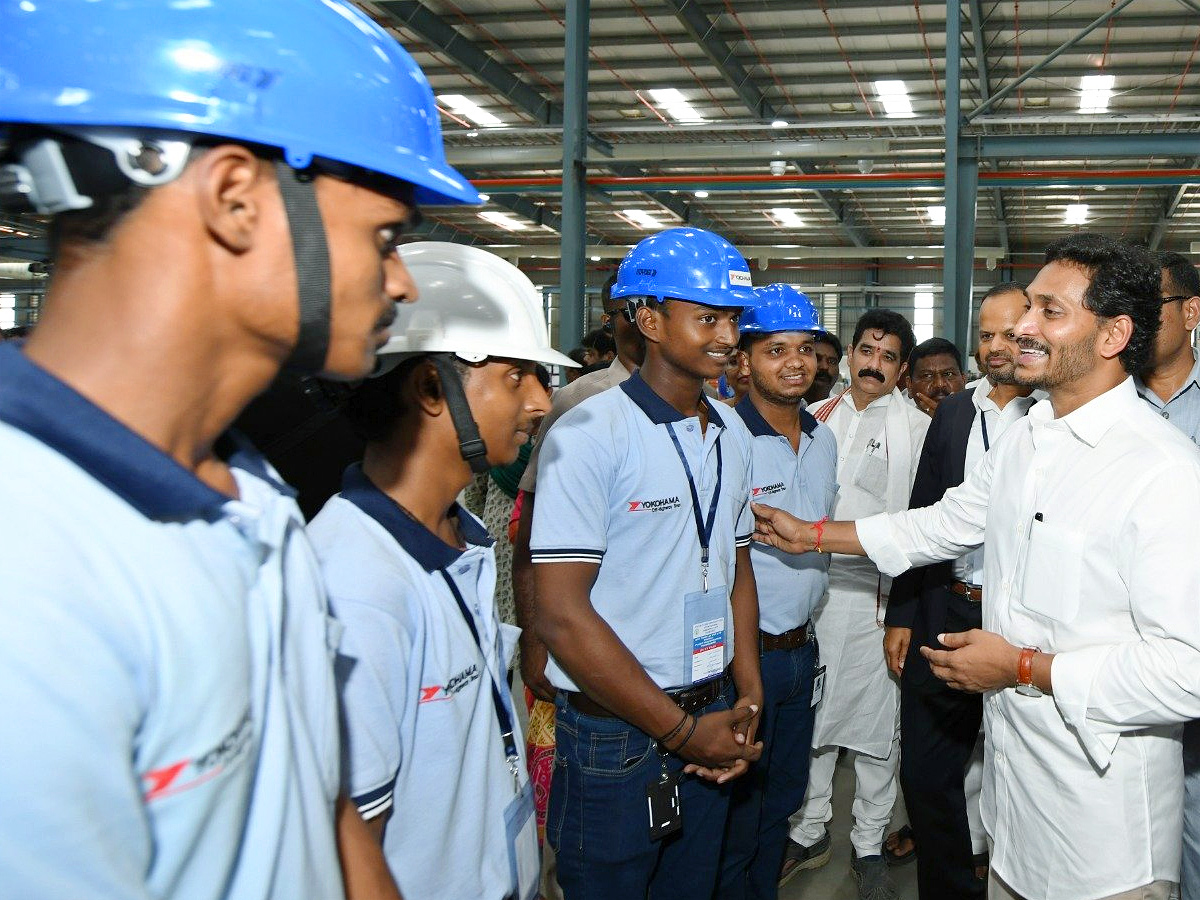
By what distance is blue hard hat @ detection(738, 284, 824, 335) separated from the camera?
11.6 ft

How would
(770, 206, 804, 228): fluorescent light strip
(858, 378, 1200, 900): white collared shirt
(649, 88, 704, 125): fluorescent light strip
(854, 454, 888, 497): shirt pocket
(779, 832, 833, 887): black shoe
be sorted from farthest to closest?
(770, 206, 804, 228): fluorescent light strip → (649, 88, 704, 125): fluorescent light strip → (854, 454, 888, 497): shirt pocket → (779, 832, 833, 887): black shoe → (858, 378, 1200, 900): white collared shirt

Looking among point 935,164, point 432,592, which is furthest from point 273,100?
point 935,164

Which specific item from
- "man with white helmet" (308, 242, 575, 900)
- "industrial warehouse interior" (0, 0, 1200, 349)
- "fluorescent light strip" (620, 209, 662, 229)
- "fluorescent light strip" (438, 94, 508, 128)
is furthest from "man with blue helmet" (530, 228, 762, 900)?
"fluorescent light strip" (620, 209, 662, 229)

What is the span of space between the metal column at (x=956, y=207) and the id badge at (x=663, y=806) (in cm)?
641

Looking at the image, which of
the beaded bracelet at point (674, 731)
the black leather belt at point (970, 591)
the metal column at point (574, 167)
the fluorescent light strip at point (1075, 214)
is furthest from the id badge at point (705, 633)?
the fluorescent light strip at point (1075, 214)

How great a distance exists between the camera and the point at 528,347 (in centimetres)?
176

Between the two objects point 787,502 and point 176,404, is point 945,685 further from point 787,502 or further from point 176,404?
point 176,404

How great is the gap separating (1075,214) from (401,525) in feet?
66.2

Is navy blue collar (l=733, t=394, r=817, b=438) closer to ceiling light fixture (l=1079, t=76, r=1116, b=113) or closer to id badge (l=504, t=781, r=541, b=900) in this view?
id badge (l=504, t=781, r=541, b=900)

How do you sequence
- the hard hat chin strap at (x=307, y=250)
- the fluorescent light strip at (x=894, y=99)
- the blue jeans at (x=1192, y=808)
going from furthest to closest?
1. the fluorescent light strip at (x=894, y=99)
2. the blue jeans at (x=1192, y=808)
3. the hard hat chin strap at (x=307, y=250)

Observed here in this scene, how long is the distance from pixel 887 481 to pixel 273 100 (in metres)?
3.67

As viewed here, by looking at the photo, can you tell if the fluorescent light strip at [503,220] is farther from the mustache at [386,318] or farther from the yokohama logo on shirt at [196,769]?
the yokohama logo on shirt at [196,769]

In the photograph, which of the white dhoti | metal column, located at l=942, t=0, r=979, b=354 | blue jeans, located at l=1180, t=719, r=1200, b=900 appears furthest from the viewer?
metal column, located at l=942, t=0, r=979, b=354

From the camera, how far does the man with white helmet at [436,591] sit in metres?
1.29
